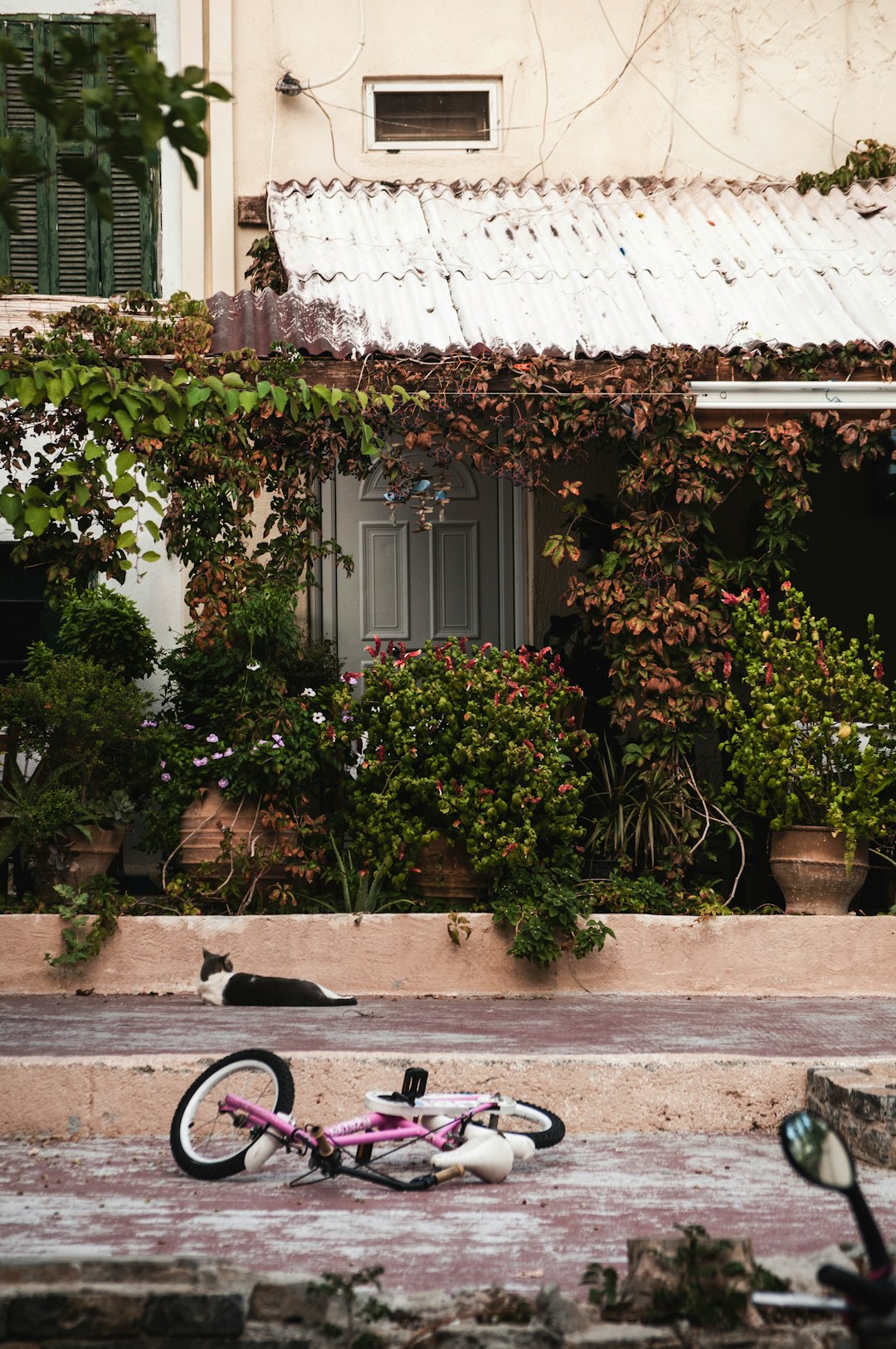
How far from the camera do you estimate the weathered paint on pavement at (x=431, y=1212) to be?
10.7 ft

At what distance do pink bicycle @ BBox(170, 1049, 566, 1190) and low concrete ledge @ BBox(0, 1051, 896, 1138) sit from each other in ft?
1.64

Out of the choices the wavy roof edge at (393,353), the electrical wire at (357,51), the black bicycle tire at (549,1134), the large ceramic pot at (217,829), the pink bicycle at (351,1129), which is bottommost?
the black bicycle tire at (549,1134)

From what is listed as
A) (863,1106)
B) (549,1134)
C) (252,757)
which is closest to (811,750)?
(863,1106)

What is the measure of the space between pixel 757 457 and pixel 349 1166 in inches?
173

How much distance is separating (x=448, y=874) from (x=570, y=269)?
3531 mm

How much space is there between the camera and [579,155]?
359 inches

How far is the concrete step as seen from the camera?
15.3 feet

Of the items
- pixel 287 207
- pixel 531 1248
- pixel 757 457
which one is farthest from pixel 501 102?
pixel 531 1248

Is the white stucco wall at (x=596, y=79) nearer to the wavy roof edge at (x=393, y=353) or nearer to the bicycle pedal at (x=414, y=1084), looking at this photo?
the wavy roof edge at (x=393, y=353)

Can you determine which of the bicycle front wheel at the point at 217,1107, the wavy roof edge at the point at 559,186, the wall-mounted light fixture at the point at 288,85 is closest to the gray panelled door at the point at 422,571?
the wavy roof edge at the point at 559,186

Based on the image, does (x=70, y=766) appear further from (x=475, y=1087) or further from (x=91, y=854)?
(x=475, y=1087)

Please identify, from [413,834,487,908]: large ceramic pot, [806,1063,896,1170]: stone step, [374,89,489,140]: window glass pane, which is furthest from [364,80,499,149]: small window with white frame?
[806,1063,896,1170]: stone step

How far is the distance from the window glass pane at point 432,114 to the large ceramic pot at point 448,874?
5.05 metres

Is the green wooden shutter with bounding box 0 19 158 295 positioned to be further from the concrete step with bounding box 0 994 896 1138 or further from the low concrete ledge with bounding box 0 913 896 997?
the concrete step with bounding box 0 994 896 1138
